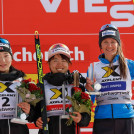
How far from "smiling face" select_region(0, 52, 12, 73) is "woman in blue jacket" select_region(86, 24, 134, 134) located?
85 centimetres

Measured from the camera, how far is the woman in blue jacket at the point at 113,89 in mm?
3229

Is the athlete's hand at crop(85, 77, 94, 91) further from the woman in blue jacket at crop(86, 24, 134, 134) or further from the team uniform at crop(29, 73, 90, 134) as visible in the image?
the team uniform at crop(29, 73, 90, 134)

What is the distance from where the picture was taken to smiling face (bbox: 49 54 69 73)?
321cm

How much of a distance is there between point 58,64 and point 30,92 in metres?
0.45

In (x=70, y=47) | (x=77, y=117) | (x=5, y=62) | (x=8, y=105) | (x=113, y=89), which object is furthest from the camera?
(x=70, y=47)

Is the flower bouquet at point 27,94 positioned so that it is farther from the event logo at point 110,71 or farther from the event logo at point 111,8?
the event logo at point 111,8

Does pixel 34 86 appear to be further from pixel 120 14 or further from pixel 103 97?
pixel 120 14

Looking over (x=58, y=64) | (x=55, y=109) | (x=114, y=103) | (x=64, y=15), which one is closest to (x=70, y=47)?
(x=64, y=15)

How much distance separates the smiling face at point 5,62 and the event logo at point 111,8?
159 cm

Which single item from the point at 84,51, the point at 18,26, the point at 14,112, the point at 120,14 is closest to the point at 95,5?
the point at 120,14

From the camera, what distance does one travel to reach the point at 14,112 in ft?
10.2

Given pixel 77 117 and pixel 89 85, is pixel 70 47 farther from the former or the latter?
pixel 77 117

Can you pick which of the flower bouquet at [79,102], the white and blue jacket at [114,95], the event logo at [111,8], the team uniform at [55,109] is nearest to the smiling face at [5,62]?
the team uniform at [55,109]

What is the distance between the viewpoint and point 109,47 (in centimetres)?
339
